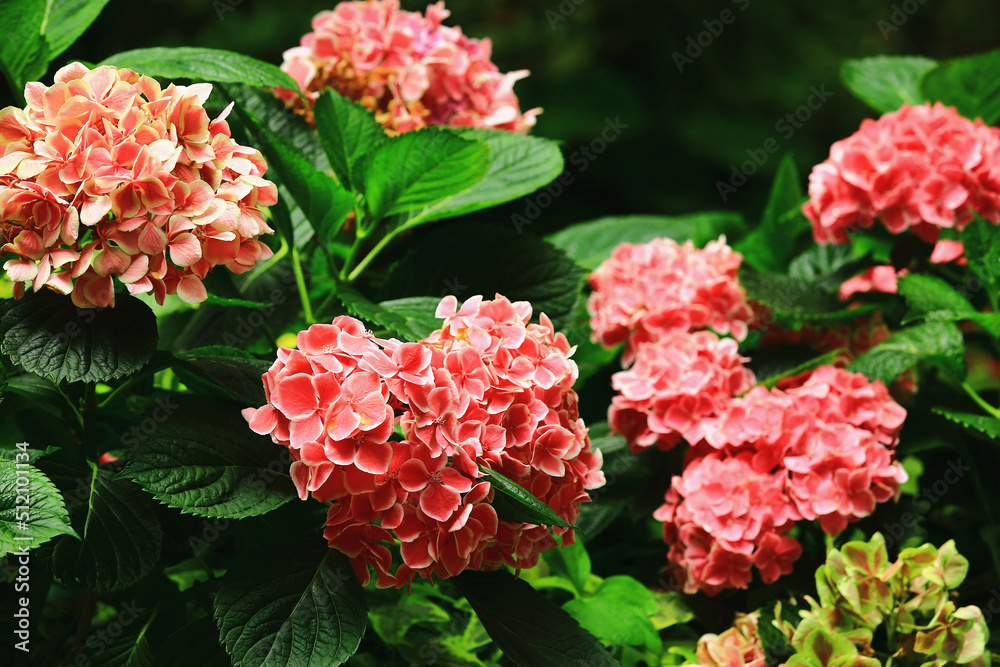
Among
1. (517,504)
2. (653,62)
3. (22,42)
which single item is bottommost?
(653,62)

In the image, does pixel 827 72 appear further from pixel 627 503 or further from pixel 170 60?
pixel 170 60

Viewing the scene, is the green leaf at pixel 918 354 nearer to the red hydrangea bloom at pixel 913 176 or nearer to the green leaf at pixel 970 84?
the red hydrangea bloom at pixel 913 176

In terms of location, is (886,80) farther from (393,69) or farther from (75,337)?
(75,337)

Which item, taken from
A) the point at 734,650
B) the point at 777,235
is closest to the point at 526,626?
the point at 734,650

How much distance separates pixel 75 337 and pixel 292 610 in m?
0.25

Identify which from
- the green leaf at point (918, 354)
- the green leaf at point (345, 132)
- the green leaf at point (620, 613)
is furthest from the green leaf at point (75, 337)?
the green leaf at point (918, 354)

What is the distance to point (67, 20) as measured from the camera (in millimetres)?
866

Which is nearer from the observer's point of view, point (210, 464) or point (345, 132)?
point (210, 464)

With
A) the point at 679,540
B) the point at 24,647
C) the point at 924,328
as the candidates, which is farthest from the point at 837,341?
the point at 24,647

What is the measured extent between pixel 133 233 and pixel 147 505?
21 centimetres

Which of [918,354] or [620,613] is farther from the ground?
[918,354]

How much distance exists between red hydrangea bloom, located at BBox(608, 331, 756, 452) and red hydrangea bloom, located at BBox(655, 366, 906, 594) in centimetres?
2

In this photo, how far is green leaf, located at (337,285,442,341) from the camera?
730 millimetres

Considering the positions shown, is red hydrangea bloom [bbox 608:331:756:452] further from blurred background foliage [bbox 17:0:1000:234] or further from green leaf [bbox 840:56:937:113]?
blurred background foliage [bbox 17:0:1000:234]
